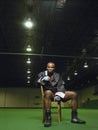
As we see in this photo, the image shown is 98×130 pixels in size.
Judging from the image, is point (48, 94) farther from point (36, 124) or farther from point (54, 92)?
point (36, 124)

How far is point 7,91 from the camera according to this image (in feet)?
67.1

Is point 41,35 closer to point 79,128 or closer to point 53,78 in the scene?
point 53,78

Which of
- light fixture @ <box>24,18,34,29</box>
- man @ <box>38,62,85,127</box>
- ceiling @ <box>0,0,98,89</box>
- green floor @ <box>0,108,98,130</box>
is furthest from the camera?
light fixture @ <box>24,18,34,29</box>

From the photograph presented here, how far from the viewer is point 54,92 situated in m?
3.27

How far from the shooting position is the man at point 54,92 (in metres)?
3.05

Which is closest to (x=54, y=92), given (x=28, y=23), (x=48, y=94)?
(x=48, y=94)

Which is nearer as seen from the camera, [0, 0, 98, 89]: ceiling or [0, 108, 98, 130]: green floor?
[0, 108, 98, 130]: green floor

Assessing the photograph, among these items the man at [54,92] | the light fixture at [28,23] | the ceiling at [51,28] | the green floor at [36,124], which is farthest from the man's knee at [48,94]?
the light fixture at [28,23]

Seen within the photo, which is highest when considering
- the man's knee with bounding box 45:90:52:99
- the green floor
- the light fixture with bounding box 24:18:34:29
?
the light fixture with bounding box 24:18:34:29

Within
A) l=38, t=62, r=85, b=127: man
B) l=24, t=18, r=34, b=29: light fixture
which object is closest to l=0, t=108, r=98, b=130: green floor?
l=38, t=62, r=85, b=127: man

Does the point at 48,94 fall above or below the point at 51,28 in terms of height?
below

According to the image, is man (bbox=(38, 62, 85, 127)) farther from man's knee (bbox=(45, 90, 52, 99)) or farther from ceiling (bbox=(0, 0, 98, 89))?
ceiling (bbox=(0, 0, 98, 89))

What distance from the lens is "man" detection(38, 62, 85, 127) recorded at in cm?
305

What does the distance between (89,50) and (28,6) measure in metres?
4.23
